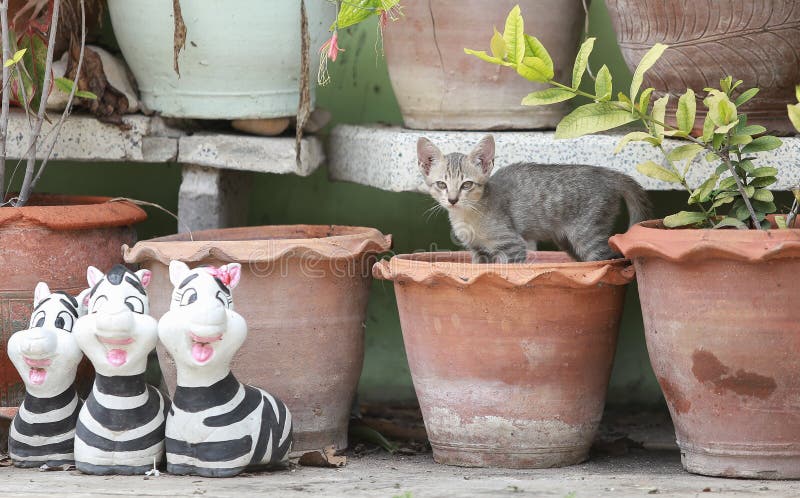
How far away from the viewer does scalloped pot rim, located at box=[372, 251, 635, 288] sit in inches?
126

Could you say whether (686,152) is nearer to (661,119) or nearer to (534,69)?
(661,119)

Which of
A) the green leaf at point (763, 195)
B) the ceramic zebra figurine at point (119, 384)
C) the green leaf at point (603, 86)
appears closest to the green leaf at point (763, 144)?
the green leaf at point (763, 195)

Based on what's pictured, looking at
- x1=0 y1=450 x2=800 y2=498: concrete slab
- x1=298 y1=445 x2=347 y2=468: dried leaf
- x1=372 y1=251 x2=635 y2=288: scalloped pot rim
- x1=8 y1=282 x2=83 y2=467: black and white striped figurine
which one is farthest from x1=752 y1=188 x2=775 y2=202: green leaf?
x1=8 y1=282 x2=83 y2=467: black and white striped figurine

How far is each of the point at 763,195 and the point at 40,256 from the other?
2.35 metres

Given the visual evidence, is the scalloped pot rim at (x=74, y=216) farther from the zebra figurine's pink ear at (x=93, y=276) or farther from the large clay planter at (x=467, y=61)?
the large clay planter at (x=467, y=61)

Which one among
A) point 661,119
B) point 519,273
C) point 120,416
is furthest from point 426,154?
point 120,416

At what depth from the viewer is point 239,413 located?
9.98 feet

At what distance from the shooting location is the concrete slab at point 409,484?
9.50ft

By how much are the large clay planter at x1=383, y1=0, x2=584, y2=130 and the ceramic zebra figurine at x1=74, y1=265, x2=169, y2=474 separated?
1.38 m

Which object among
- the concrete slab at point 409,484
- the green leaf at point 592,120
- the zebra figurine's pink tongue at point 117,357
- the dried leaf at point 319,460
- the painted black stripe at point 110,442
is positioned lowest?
the dried leaf at point 319,460

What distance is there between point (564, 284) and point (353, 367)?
0.86 m

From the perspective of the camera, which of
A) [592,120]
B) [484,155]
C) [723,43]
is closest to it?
[592,120]

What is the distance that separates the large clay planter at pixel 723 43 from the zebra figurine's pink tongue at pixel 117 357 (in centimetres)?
200

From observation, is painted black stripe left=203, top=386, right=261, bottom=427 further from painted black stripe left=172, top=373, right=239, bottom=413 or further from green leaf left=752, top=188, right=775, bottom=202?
green leaf left=752, top=188, right=775, bottom=202
